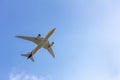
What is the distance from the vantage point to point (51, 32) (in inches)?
7677

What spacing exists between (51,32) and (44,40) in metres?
6.93

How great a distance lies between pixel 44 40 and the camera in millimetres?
199625
